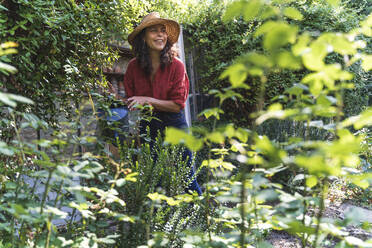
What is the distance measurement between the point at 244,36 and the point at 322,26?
143cm

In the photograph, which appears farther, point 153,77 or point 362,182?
point 153,77

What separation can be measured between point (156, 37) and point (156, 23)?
0.11m

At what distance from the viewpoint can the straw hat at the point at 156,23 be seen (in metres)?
2.47

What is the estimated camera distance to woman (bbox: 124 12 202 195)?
2.47m

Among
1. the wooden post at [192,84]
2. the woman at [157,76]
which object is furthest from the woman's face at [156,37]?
the wooden post at [192,84]

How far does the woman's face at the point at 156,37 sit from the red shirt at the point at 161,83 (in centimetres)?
18

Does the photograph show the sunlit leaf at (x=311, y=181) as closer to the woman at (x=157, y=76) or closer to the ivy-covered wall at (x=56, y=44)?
the ivy-covered wall at (x=56, y=44)

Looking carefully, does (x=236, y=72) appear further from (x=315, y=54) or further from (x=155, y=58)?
(x=155, y=58)

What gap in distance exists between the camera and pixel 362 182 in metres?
0.85

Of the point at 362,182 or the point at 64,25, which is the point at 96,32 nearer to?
the point at 64,25

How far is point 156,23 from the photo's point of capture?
8.20ft

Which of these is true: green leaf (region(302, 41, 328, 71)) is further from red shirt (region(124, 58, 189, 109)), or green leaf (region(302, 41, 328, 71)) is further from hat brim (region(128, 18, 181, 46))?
hat brim (region(128, 18, 181, 46))

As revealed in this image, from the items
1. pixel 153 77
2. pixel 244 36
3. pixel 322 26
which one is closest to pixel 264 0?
pixel 153 77

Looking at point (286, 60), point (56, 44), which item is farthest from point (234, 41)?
point (286, 60)
